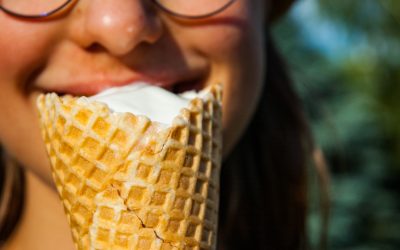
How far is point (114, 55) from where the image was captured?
1582 millimetres

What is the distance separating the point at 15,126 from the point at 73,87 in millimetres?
248

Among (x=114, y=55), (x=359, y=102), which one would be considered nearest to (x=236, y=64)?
(x=114, y=55)

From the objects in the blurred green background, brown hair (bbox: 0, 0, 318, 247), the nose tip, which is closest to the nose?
the nose tip

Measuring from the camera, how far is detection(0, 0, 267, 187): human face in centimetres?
151

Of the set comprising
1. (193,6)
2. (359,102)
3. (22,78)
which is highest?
(193,6)

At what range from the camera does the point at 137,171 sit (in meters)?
1.27

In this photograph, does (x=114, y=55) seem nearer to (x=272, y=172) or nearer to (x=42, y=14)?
(x=42, y=14)

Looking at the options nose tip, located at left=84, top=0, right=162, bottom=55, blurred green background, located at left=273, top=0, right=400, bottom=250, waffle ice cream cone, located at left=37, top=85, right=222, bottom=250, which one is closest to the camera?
waffle ice cream cone, located at left=37, top=85, right=222, bottom=250

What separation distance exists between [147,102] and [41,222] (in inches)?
34.4

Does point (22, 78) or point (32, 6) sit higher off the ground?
point (32, 6)

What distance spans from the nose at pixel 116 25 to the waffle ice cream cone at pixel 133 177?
0.66ft

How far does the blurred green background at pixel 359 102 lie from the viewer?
6.29 meters

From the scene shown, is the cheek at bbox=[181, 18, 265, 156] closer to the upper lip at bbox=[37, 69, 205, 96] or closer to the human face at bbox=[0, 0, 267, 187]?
the human face at bbox=[0, 0, 267, 187]

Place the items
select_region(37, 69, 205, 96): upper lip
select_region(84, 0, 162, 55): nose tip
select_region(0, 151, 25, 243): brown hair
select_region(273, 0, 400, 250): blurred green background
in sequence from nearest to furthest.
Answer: select_region(84, 0, 162, 55): nose tip, select_region(37, 69, 205, 96): upper lip, select_region(0, 151, 25, 243): brown hair, select_region(273, 0, 400, 250): blurred green background
